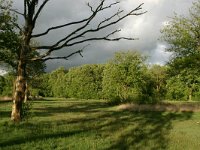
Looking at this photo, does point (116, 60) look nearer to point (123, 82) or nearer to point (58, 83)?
point (123, 82)

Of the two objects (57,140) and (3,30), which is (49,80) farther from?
(57,140)

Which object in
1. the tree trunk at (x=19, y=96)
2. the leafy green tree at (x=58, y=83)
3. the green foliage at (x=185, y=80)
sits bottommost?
the tree trunk at (x=19, y=96)

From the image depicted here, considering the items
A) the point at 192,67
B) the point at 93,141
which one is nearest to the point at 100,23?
the point at 93,141


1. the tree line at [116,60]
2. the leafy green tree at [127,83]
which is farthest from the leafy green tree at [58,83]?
the leafy green tree at [127,83]

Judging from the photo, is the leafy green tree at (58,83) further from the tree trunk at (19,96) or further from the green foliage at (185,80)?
the tree trunk at (19,96)

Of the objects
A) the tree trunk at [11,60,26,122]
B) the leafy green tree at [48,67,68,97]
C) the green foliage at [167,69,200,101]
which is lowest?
the tree trunk at [11,60,26,122]

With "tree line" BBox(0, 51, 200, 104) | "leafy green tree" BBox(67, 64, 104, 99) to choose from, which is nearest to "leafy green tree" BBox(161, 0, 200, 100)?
"tree line" BBox(0, 51, 200, 104)

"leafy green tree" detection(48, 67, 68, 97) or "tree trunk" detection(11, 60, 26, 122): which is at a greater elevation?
"leafy green tree" detection(48, 67, 68, 97)

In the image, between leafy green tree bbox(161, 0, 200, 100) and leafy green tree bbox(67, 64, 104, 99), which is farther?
leafy green tree bbox(67, 64, 104, 99)

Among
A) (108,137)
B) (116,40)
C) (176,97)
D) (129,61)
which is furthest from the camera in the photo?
(176,97)

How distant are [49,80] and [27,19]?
444ft

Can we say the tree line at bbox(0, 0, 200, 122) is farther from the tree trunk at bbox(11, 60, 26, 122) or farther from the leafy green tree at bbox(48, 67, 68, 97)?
the leafy green tree at bbox(48, 67, 68, 97)

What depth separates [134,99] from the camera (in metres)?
69.2

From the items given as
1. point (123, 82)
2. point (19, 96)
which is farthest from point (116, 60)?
point (19, 96)
